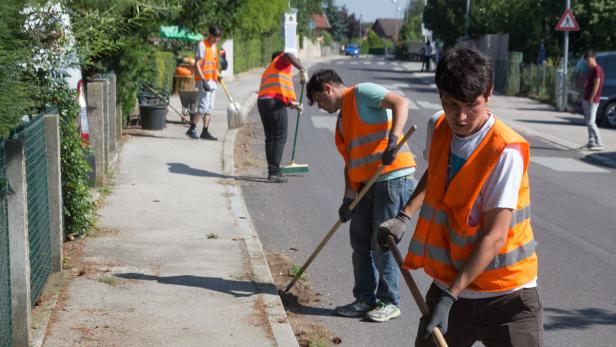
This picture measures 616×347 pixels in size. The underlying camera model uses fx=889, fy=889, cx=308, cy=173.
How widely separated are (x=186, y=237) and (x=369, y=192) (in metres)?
2.72

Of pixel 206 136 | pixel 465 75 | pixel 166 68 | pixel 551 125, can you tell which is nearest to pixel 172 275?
pixel 465 75

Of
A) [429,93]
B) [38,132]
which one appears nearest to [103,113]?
[38,132]

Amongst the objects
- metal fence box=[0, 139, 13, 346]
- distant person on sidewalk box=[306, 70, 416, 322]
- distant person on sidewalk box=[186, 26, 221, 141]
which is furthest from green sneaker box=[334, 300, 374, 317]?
distant person on sidewalk box=[186, 26, 221, 141]

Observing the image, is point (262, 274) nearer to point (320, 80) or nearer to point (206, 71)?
point (320, 80)

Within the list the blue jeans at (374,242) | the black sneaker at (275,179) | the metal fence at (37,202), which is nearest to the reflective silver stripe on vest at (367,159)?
the blue jeans at (374,242)

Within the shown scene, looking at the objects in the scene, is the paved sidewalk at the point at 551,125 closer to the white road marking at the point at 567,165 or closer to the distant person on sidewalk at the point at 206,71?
the white road marking at the point at 567,165

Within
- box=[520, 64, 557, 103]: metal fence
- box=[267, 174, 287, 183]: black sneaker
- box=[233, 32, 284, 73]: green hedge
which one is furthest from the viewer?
box=[233, 32, 284, 73]: green hedge

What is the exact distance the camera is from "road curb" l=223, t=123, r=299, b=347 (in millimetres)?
5691

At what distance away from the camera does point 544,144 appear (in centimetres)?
1786

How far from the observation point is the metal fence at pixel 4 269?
4742mm

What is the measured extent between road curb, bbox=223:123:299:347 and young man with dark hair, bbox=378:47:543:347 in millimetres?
2027

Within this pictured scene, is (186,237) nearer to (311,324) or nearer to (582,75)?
(311,324)

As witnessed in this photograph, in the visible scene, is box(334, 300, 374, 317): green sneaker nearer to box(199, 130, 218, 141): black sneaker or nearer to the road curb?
the road curb

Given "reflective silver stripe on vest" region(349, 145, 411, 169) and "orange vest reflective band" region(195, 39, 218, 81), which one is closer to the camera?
"reflective silver stripe on vest" region(349, 145, 411, 169)
